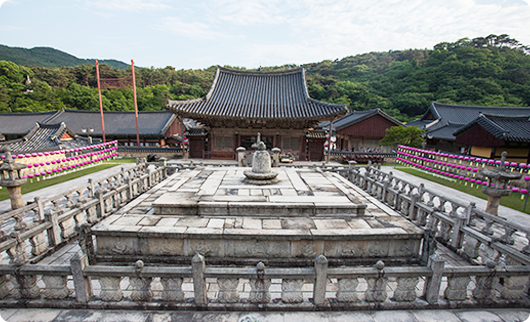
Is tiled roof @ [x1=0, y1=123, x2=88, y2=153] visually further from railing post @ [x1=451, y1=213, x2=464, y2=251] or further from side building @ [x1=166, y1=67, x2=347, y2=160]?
railing post @ [x1=451, y1=213, x2=464, y2=251]

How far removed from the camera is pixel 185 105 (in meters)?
18.8

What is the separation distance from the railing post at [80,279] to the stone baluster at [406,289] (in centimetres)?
565

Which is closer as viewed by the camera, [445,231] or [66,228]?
[66,228]

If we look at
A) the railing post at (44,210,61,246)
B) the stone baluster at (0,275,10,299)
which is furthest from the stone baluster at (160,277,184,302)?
the railing post at (44,210,61,246)

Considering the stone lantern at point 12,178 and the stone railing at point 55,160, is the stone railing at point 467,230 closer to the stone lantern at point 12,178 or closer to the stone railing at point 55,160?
the stone lantern at point 12,178

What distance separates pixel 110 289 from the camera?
3902 mm

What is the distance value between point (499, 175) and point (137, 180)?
12550 millimetres

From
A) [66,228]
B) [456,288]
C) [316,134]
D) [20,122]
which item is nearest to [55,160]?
[66,228]

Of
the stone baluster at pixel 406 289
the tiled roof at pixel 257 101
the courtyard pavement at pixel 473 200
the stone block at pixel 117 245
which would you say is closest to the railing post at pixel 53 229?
the stone block at pixel 117 245

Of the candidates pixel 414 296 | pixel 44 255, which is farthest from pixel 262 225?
pixel 44 255

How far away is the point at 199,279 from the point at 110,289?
166cm

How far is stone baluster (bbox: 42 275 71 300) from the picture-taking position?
12.9ft

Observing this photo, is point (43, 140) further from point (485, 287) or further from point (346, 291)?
point (485, 287)

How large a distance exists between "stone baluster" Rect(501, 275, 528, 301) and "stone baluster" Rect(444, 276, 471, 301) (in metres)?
0.85
